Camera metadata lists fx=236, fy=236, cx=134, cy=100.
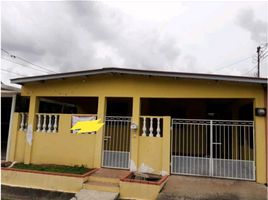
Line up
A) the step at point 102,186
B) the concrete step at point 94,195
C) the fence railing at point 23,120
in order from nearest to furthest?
the concrete step at point 94,195
the step at point 102,186
the fence railing at point 23,120

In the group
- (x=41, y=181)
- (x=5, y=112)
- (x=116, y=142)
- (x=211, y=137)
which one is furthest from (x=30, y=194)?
(x=5, y=112)

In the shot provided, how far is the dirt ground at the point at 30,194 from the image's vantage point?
684cm

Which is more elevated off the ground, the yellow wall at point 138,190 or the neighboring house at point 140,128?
the neighboring house at point 140,128

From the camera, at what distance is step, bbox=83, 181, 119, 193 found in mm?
6733

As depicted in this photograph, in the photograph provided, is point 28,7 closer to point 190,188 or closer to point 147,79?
point 147,79

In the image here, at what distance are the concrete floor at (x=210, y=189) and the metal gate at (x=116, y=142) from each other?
74.3 inches

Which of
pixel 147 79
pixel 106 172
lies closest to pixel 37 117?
pixel 106 172

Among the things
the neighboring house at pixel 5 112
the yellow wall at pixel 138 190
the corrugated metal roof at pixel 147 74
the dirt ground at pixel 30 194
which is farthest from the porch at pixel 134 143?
the dirt ground at pixel 30 194

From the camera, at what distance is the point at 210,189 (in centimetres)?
643

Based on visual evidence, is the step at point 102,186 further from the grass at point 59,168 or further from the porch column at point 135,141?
the porch column at point 135,141

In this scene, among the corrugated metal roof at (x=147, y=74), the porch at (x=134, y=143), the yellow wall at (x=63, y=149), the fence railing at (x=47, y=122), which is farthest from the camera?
the fence railing at (x=47, y=122)

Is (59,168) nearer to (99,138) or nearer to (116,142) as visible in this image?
(99,138)

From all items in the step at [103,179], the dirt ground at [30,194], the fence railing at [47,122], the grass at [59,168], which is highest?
the fence railing at [47,122]

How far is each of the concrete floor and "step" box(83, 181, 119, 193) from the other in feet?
4.54
